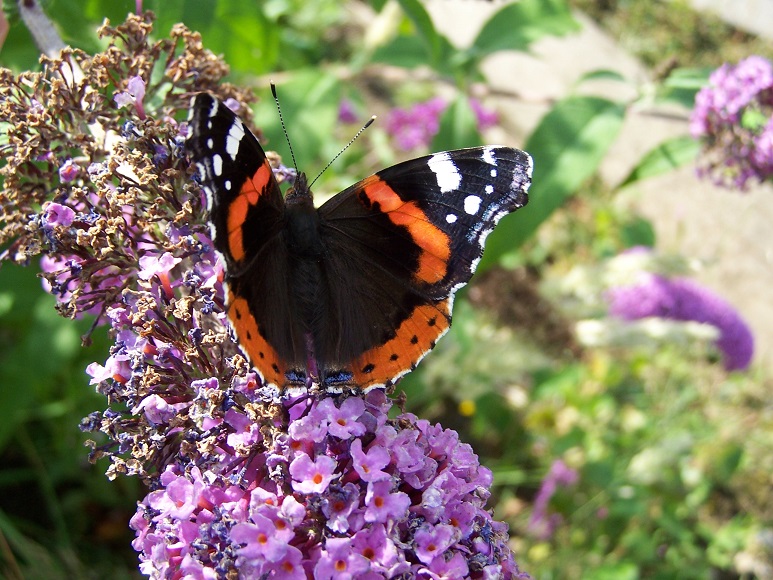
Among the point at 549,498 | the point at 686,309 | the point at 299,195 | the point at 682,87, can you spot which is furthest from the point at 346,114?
the point at 299,195

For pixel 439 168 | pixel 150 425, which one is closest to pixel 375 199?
pixel 439 168

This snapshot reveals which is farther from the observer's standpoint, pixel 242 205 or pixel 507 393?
pixel 507 393

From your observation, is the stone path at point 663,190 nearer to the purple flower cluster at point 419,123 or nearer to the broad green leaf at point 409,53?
the purple flower cluster at point 419,123

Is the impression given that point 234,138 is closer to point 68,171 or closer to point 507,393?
point 68,171

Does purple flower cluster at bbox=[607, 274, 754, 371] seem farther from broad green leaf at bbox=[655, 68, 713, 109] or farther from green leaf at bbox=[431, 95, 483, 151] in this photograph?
green leaf at bbox=[431, 95, 483, 151]

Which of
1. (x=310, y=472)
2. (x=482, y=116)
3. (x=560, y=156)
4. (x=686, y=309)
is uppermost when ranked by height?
(x=310, y=472)

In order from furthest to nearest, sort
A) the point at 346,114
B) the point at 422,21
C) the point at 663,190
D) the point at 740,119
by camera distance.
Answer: the point at 663,190 → the point at 346,114 → the point at 740,119 → the point at 422,21

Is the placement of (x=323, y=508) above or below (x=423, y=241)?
below
